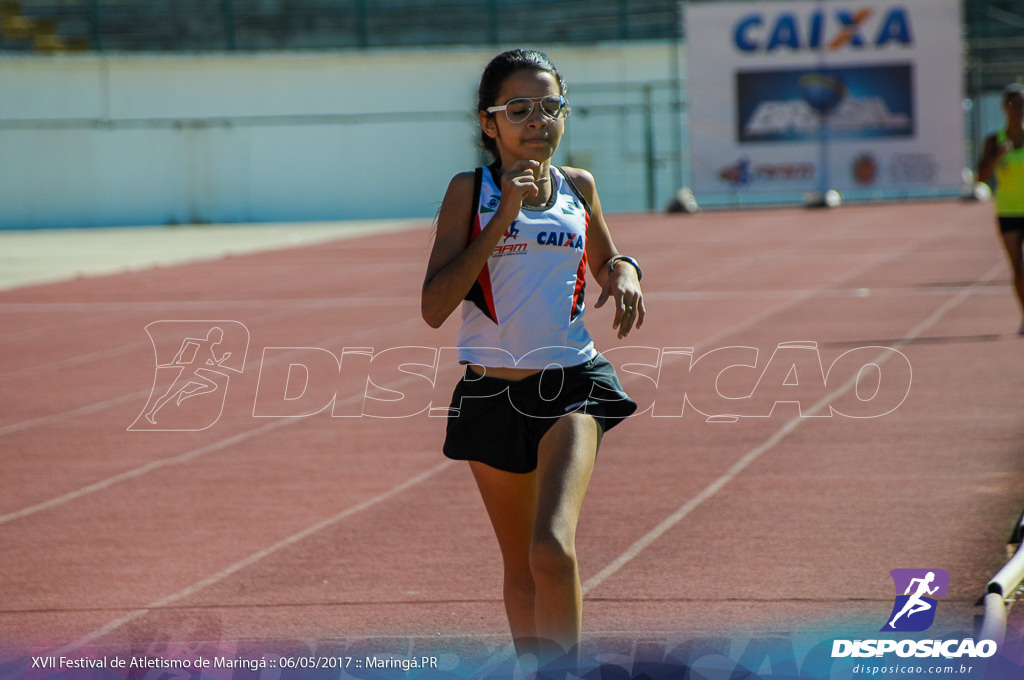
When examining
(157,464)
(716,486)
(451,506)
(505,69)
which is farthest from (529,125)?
(157,464)

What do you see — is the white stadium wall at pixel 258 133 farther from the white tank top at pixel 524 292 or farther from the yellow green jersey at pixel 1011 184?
the white tank top at pixel 524 292

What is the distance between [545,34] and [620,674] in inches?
1521

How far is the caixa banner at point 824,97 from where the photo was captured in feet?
113

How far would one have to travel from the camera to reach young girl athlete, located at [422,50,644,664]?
12.5 ft

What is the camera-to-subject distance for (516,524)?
397cm

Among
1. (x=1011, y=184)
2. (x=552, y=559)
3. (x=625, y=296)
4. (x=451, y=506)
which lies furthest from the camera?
(x=1011, y=184)

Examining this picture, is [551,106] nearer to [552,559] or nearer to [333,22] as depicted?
[552,559]

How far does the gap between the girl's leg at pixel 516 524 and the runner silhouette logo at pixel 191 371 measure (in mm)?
5876

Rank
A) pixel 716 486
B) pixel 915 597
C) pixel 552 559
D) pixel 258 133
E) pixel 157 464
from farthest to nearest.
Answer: pixel 258 133, pixel 157 464, pixel 716 486, pixel 915 597, pixel 552 559

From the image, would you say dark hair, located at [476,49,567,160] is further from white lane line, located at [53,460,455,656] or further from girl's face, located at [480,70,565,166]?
white lane line, located at [53,460,455,656]

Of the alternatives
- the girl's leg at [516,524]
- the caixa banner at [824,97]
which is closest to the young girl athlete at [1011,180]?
the girl's leg at [516,524]

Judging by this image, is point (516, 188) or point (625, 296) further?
point (625, 296)

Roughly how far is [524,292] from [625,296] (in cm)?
27

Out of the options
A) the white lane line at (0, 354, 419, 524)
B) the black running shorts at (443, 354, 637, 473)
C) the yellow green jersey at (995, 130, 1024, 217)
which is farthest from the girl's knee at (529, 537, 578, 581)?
the yellow green jersey at (995, 130, 1024, 217)
